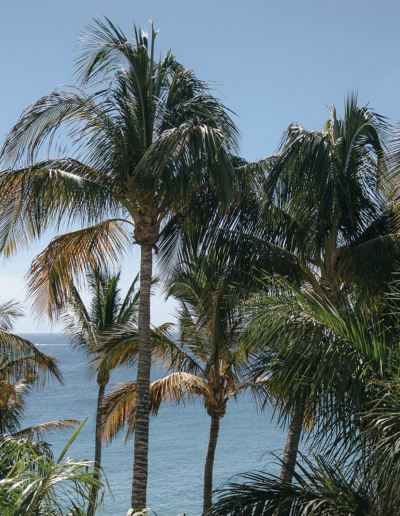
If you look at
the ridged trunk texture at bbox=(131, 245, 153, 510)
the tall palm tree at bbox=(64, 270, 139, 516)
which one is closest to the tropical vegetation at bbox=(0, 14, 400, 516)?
the ridged trunk texture at bbox=(131, 245, 153, 510)

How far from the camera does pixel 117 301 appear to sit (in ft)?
52.2

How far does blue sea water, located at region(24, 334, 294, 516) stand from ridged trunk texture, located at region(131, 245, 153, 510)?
10.8 m

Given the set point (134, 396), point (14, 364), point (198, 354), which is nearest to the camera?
point (134, 396)

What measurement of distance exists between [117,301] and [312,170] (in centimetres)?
977

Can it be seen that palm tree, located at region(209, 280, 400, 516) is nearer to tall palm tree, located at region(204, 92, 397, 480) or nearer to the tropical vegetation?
the tropical vegetation

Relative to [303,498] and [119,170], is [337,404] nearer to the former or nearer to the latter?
[303,498]

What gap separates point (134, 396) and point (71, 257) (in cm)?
351

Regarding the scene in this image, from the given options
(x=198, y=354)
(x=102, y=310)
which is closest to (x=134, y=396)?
(x=198, y=354)

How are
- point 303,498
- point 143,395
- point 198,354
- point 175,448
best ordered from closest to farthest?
point 303,498
point 143,395
point 198,354
point 175,448

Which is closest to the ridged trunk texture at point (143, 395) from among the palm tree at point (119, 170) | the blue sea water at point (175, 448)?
the palm tree at point (119, 170)

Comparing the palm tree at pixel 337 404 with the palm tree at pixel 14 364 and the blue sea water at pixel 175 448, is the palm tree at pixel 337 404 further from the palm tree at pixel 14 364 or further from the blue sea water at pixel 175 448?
the blue sea water at pixel 175 448

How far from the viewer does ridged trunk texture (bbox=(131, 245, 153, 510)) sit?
7.69 meters

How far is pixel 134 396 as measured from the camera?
10.8 metres

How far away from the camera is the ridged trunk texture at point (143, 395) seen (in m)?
7.69
